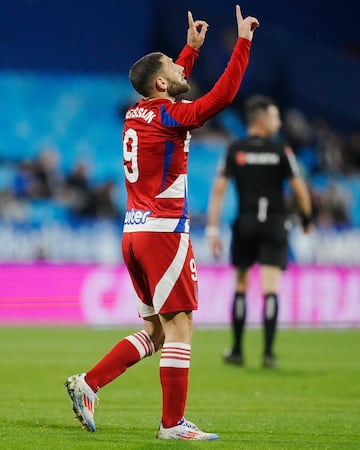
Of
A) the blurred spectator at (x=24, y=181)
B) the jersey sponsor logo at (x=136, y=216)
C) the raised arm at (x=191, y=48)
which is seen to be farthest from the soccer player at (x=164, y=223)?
the blurred spectator at (x=24, y=181)

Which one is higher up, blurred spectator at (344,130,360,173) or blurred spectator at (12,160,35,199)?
blurred spectator at (344,130,360,173)

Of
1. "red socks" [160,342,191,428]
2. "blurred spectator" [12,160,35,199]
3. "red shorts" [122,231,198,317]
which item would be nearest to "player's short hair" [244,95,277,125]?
"red shorts" [122,231,198,317]

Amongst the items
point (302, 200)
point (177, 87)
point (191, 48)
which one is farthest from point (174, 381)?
point (302, 200)

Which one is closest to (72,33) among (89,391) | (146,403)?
(146,403)

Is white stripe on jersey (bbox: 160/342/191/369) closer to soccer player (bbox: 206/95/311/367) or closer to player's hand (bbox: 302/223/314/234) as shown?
soccer player (bbox: 206/95/311/367)

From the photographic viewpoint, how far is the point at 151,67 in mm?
6141

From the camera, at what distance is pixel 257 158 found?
10.9 m

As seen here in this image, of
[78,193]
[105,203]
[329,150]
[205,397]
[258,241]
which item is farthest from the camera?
[329,150]

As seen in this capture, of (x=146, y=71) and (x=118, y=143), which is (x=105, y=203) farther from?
(x=146, y=71)

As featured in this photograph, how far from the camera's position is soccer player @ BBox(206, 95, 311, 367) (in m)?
10.7

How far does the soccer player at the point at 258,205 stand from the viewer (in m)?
10.7

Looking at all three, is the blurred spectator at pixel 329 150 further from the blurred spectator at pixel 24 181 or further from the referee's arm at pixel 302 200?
the referee's arm at pixel 302 200

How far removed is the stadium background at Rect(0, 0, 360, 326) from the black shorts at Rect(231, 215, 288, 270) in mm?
5449

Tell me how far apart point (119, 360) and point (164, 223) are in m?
0.88
